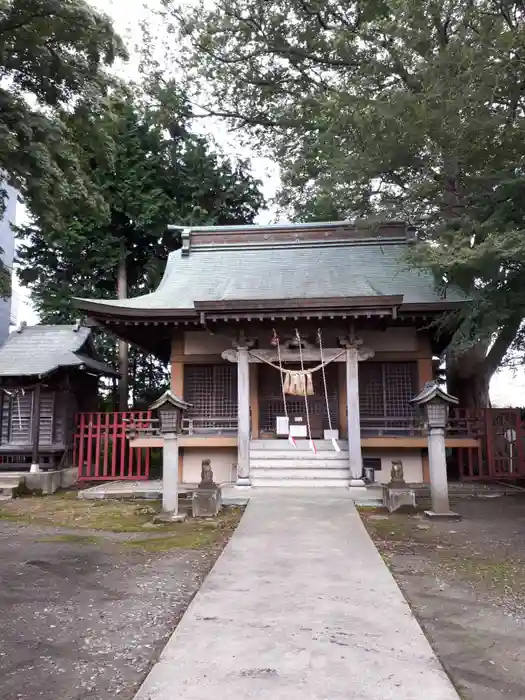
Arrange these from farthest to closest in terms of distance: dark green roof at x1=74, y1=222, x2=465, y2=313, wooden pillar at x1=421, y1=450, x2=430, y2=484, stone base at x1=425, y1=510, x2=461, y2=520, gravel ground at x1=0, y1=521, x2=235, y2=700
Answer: dark green roof at x1=74, y1=222, x2=465, y2=313
wooden pillar at x1=421, y1=450, x2=430, y2=484
stone base at x1=425, y1=510, x2=461, y2=520
gravel ground at x1=0, y1=521, x2=235, y2=700

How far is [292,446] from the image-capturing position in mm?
11633

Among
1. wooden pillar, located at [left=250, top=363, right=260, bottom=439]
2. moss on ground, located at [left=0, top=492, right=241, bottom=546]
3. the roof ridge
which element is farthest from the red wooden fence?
the roof ridge

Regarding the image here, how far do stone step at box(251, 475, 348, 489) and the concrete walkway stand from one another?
15.1 ft

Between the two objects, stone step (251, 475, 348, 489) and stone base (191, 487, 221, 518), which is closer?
stone base (191, 487, 221, 518)

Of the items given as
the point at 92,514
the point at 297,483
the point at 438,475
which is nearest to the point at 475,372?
the point at 297,483

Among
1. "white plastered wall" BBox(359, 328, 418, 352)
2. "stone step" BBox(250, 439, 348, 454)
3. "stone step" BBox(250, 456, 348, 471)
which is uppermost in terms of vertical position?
"white plastered wall" BBox(359, 328, 418, 352)

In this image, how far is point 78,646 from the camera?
11.4ft

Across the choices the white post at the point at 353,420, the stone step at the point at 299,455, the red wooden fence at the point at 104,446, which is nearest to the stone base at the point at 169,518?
the stone step at the point at 299,455

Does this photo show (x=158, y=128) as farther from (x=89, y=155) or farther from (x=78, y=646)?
(x=78, y=646)

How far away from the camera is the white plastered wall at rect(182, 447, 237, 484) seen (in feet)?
41.6

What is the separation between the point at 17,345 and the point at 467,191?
11.8 m

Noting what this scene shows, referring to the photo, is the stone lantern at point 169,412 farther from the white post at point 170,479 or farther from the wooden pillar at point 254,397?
the wooden pillar at point 254,397

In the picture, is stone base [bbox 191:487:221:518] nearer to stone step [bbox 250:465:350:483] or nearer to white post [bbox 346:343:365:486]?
stone step [bbox 250:465:350:483]

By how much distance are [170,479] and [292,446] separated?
3877mm
